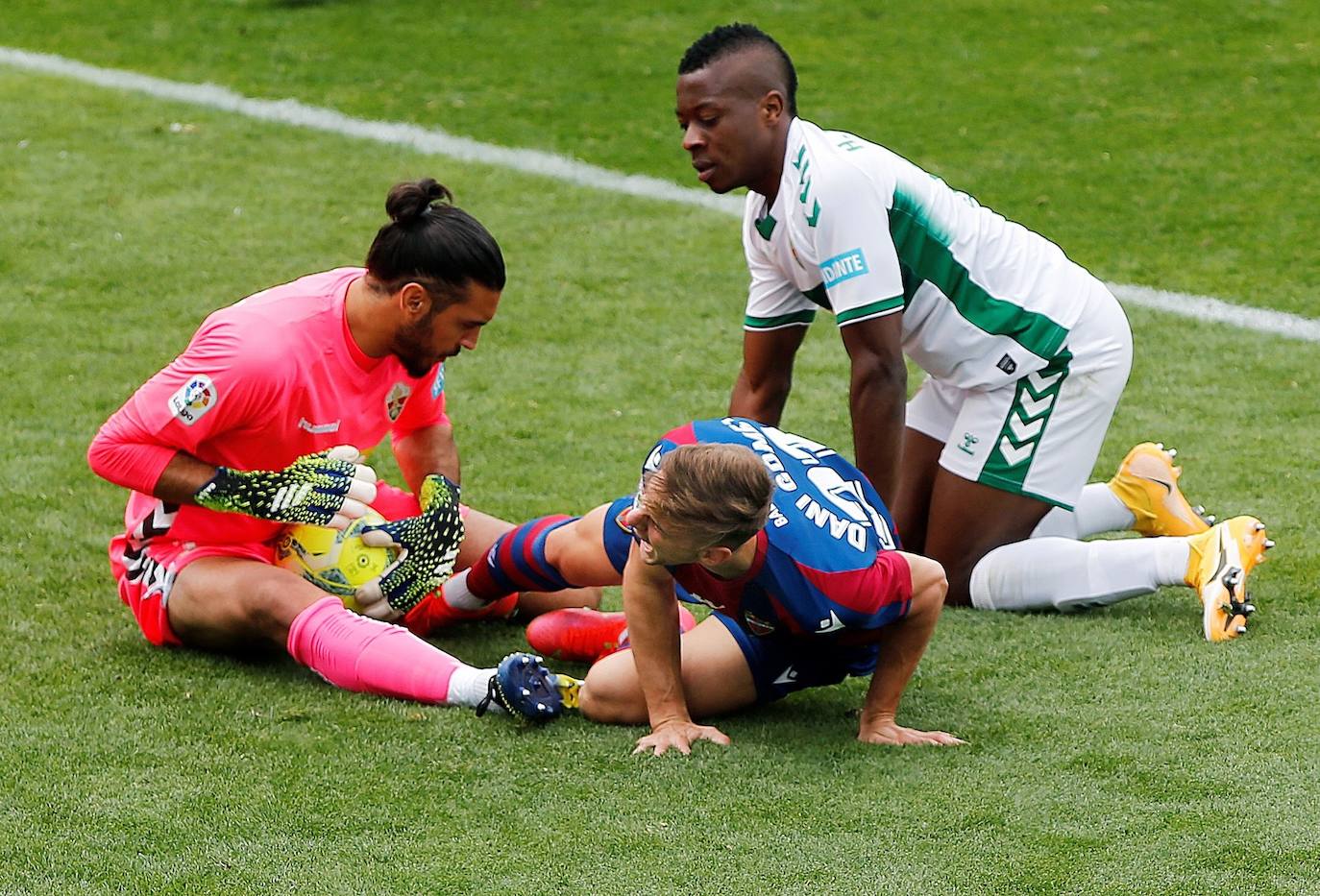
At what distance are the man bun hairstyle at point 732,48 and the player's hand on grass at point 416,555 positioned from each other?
137cm

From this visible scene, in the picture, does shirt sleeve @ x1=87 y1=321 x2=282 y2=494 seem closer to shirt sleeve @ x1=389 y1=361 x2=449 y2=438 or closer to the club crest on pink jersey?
the club crest on pink jersey

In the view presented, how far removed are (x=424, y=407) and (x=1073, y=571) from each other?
6.18ft

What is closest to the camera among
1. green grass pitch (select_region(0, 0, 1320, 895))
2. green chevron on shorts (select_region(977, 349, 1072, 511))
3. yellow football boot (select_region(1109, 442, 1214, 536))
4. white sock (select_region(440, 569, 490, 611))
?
green grass pitch (select_region(0, 0, 1320, 895))

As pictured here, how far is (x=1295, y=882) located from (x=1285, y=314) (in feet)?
16.6

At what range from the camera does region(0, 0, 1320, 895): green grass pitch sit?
3.49 metres

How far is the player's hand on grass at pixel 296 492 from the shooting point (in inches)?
168

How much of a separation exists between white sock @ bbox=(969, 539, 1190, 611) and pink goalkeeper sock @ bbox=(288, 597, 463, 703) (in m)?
1.62

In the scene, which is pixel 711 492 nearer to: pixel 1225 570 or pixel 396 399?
pixel 396 399

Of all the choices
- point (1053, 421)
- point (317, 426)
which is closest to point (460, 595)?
point (317, 426)

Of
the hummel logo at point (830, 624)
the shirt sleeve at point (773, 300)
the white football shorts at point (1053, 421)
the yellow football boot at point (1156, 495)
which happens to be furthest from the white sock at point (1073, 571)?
the hummel logo at point (830, 624)

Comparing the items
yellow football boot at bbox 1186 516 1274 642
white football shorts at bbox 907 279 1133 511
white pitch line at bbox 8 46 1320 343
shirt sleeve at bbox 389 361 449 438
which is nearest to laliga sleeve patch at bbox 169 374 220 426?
shirt sleeve at bbox 389 361 449 438

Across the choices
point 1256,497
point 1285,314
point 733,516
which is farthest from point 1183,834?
point 1285,314

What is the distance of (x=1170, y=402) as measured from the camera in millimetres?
6871

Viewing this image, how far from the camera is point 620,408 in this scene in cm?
693
